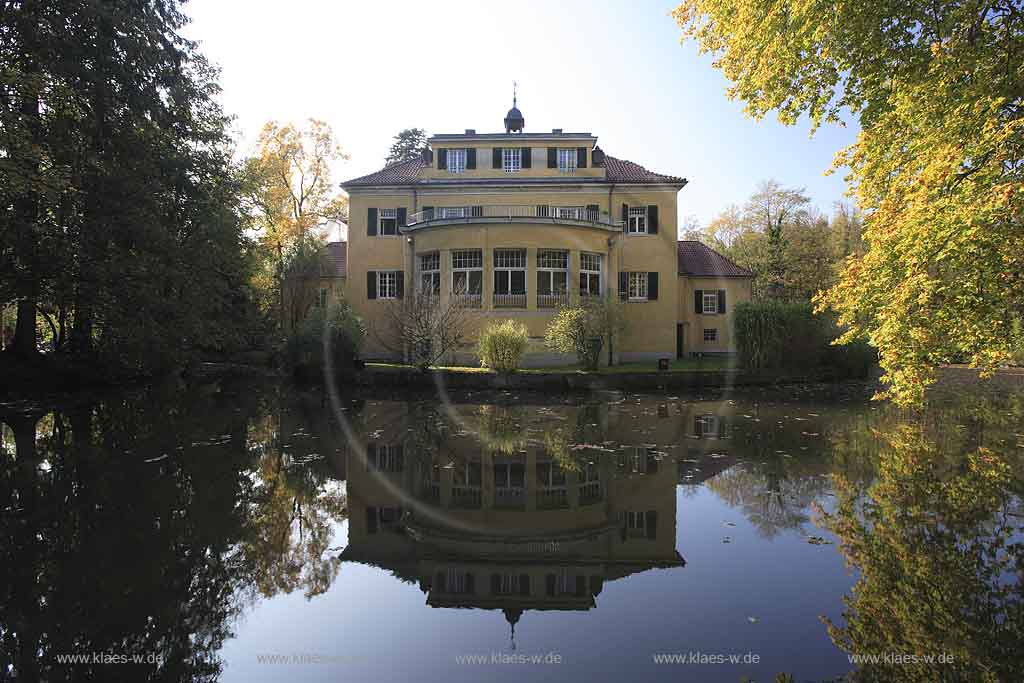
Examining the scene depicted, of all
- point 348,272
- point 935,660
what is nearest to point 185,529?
point 935,660

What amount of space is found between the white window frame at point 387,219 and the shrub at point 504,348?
504 inches

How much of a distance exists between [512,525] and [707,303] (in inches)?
1224

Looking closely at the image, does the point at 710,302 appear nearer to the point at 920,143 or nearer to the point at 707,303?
the point at 707,303

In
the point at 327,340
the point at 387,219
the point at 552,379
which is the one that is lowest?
the point at 552,379

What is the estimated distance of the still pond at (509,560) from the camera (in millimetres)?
3854

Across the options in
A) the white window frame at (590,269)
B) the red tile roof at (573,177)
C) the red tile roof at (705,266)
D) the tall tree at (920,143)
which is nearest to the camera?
the tall tree at (920,143)

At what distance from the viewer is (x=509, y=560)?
17.8ft

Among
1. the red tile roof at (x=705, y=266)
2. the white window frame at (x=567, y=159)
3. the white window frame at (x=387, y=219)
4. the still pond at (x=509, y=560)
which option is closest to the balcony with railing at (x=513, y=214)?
the white window frame at (x=387, y=219)

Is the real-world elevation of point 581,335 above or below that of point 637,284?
below

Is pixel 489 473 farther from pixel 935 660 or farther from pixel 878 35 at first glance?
pixel 878 35

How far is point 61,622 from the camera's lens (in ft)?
13.6

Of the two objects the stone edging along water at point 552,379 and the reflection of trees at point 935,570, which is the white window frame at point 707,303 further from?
the reflection of trees at point 935,570

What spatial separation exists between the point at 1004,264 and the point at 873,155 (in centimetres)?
314

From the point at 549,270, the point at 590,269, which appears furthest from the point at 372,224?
the point at 590,269
